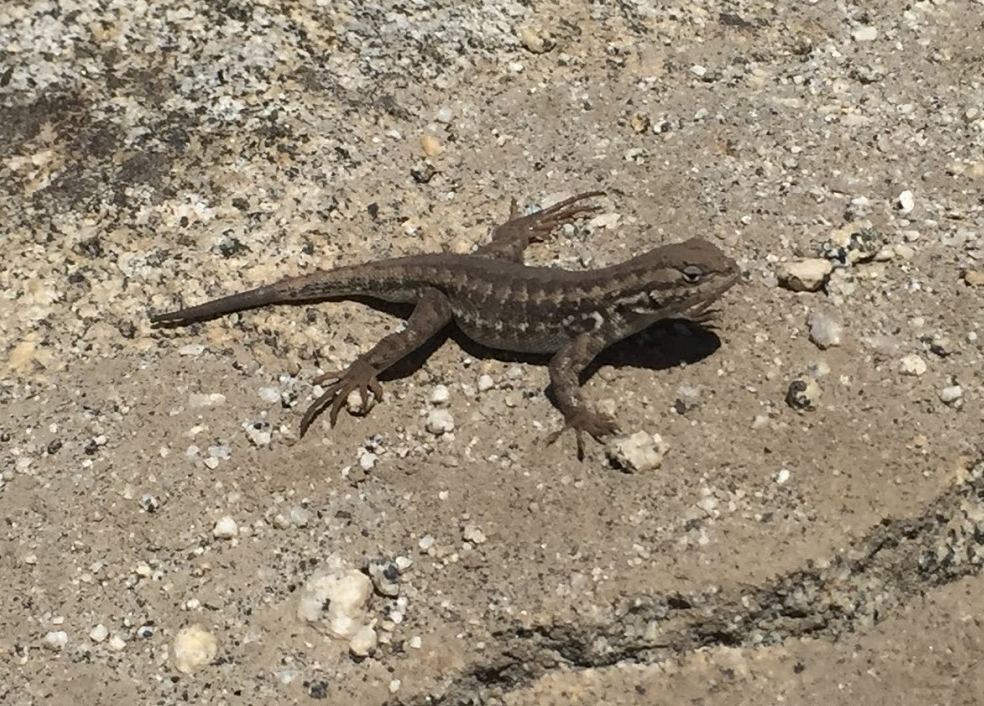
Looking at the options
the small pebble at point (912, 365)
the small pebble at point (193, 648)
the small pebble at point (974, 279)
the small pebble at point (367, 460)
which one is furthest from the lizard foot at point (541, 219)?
the small pebble at point (193, 648)

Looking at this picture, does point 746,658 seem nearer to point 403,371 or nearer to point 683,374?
point 683,374

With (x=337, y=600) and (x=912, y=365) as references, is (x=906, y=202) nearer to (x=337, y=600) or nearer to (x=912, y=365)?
(x=912, y=365)

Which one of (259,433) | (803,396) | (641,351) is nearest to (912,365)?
(803,396)

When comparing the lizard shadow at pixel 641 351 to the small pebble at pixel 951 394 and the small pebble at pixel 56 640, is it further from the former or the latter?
the small pebble at pixel 56 640

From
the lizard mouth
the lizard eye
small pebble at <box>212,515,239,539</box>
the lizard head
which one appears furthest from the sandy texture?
the lizard eye

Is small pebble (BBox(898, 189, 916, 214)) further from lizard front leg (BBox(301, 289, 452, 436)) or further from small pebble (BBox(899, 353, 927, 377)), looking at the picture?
lizard front leg (BBox(301, 289, 452, 436))

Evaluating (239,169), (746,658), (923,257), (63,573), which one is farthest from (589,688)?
(239,169)
